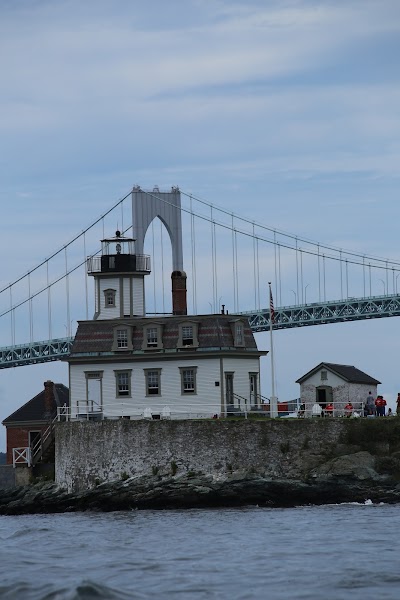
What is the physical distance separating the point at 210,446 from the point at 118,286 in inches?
575

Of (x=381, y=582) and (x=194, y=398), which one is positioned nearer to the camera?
(x=381, y=582)

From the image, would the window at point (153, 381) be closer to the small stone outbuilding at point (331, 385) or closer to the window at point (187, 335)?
the window at point (187, 335)

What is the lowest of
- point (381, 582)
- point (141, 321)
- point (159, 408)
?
point (381, 582)

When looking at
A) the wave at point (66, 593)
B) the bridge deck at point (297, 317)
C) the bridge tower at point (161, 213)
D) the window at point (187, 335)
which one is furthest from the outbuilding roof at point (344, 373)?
the bridge deck at point (297, 317)

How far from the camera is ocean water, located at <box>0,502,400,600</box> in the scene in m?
27.6

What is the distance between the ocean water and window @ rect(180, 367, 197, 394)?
1019cm

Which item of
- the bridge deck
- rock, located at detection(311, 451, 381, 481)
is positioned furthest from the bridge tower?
rock, located at detection(311, 451, 381, 481)

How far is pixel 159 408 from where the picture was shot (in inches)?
2137

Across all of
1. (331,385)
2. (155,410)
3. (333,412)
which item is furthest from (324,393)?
(333,412)

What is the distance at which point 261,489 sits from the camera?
4609 cm

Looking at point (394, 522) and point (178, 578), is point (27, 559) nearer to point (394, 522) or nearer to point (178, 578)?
point (178, 578)

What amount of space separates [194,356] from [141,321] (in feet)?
9.64

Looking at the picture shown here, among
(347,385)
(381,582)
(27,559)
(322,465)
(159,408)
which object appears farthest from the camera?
(347,385)

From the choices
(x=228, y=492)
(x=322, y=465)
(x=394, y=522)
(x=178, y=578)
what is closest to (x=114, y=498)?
(x=228, y=492)
